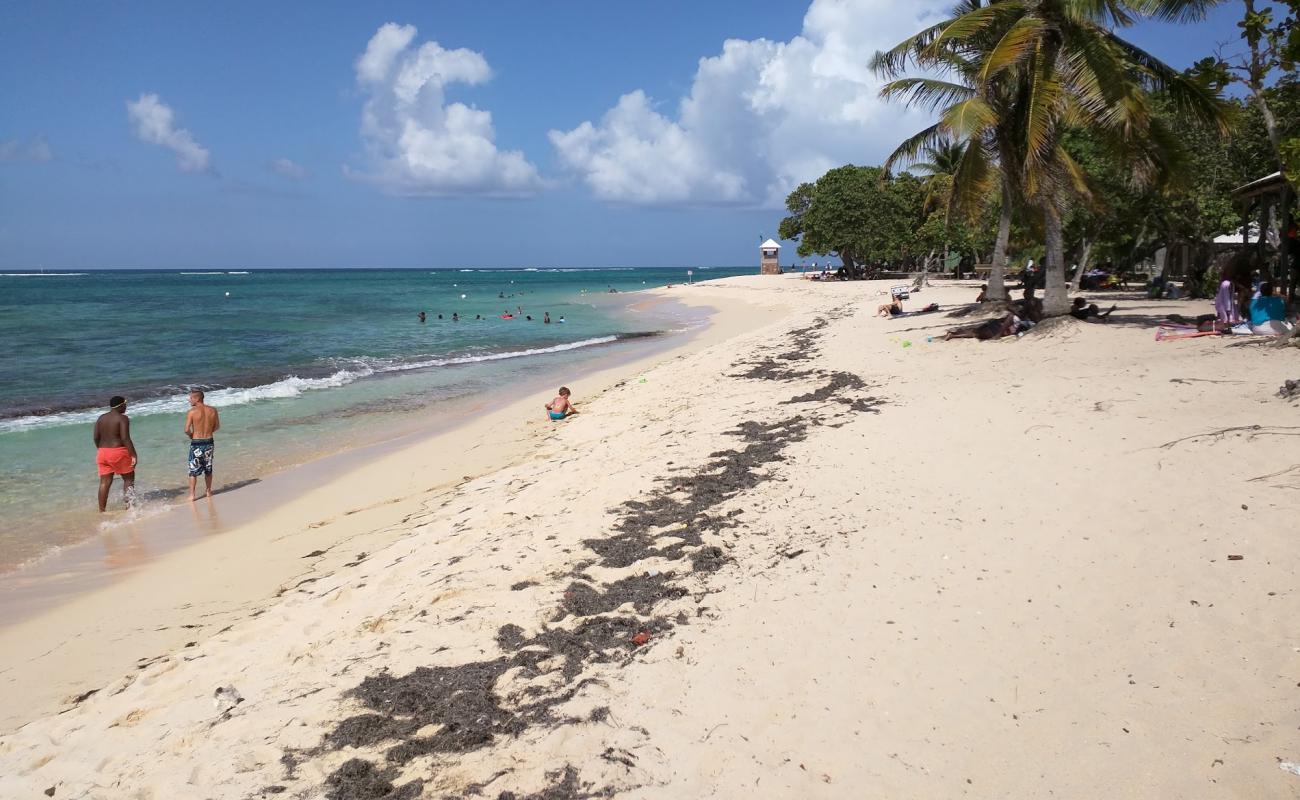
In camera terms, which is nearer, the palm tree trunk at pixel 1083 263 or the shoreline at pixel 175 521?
the shoreline at pixel 175 521

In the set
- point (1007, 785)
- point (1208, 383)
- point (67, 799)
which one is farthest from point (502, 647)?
point (1208, 383)

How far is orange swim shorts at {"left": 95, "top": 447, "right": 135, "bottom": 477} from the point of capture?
851cm

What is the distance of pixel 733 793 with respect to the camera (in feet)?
9.67

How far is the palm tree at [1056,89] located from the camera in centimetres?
1134

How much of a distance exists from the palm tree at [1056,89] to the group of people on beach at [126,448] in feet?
39.7

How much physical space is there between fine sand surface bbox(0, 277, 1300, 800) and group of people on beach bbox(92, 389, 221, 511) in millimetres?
2147

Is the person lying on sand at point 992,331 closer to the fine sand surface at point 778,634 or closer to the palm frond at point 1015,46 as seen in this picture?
the palm frond at point 1015,46

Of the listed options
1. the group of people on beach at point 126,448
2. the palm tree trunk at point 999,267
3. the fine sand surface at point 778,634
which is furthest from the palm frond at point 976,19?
the group of people on beach at point 126,448

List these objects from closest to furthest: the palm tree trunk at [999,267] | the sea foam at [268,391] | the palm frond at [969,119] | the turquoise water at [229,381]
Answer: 1. the turquoise water at [229,381]
2. the palm frond at [969,119]
3. the sea foam at [268,391]
4. the palm tree trunk at [999,267]

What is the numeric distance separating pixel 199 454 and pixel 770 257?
69278 mm

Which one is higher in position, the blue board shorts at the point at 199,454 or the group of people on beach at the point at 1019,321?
the group of people on beach at the point at 1019,321

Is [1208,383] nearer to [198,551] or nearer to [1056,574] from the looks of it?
[1056,574]

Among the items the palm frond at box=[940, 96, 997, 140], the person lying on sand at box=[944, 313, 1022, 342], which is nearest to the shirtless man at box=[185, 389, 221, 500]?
the palm frond at box=[940, 96, 997, 140]

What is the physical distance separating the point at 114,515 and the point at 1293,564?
1097 cm
